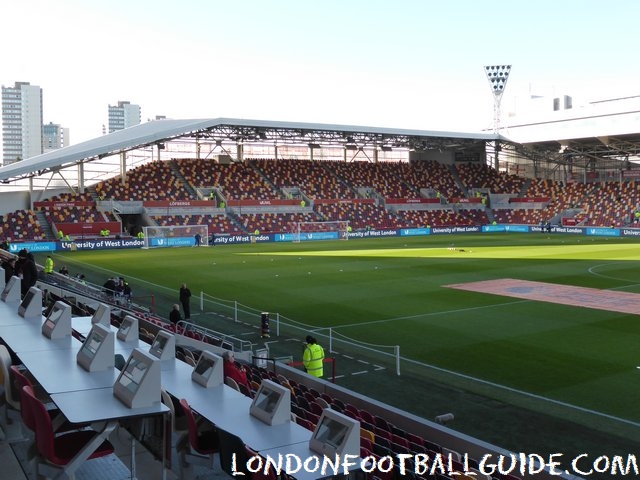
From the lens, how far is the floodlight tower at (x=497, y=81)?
81.7 metres

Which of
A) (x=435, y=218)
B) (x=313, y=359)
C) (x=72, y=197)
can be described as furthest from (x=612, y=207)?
(x=313, y=359)

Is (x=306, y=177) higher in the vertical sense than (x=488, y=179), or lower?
lower

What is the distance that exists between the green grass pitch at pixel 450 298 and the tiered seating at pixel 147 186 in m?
12.4

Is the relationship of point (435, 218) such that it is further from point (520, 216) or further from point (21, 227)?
point (21, 227)

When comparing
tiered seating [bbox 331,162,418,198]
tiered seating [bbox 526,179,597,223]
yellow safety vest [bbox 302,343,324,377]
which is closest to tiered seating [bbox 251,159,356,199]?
tiered seating [bbox 331,162,418,198]

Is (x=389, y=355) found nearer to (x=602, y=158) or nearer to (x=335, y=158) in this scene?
(x=335, y=158)

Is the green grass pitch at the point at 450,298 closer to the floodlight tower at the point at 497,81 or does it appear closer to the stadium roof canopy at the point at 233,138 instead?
the stadium roof canopy at the point at 233,138

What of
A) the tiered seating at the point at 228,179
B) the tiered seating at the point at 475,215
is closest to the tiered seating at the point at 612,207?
the tiered seating at the point at 475,215

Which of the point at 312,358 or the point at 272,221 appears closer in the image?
the point at 312,358

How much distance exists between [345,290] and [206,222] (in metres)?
37.4

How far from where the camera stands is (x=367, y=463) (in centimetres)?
556

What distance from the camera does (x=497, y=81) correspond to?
82.1m

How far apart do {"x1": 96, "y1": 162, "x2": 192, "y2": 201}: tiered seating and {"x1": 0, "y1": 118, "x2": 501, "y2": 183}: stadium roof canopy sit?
312 cm

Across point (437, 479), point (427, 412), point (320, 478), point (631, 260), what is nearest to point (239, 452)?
point (320, 478)
